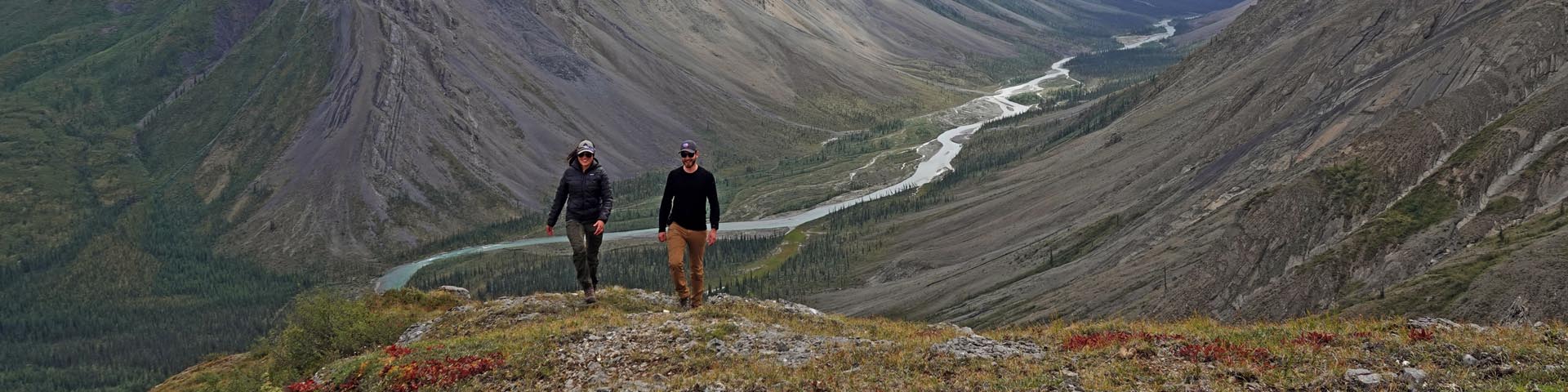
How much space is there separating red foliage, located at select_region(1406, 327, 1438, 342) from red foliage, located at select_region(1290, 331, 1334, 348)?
1.15m

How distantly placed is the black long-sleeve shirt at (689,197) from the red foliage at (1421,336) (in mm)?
13539

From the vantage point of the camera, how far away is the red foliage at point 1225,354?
15.6 m

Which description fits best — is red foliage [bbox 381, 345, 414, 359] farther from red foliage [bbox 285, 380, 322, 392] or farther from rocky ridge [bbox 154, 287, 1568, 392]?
red foliage [bbox 285, 380, 322, 392]

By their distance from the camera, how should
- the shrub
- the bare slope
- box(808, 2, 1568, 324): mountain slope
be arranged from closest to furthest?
the shrub, box(808, 2, 1568, 324): mountain slope, the bare slope

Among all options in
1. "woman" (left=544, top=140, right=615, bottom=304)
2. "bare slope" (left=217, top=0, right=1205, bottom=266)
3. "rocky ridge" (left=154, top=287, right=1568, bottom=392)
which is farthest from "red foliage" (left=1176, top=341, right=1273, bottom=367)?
"bare slope" (left=217, top=0, right=1205, bottom=266)

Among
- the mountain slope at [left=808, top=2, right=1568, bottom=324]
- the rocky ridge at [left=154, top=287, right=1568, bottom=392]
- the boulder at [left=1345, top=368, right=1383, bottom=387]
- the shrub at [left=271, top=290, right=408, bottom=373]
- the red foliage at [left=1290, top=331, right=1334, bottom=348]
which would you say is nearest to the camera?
the boulder at [left=1345, top=368, right=1383, bottom=387]

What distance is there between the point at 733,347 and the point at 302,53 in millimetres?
183060

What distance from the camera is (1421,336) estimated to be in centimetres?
1584

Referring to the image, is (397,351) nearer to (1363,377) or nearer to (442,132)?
(1363,377)

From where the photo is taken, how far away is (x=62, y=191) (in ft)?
534

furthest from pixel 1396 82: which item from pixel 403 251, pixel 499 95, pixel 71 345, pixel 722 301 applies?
pixel 499 95

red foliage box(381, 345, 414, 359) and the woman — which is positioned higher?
the woman

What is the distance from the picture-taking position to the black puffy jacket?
74.3 feet

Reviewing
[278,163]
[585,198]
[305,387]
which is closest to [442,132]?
[278,163]
